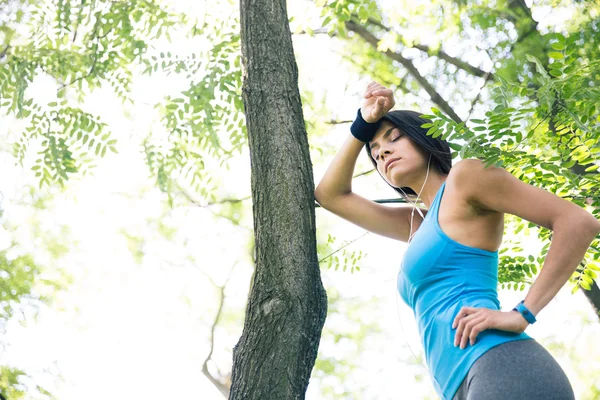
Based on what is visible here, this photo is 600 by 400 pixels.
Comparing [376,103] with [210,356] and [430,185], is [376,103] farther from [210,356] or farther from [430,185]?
[210,356]

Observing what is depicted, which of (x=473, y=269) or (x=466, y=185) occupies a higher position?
(x=466, y=185)

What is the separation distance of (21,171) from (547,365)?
11.7 metres

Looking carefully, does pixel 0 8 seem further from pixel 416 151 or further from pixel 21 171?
pixel 416 151

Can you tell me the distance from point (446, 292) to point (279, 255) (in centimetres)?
60

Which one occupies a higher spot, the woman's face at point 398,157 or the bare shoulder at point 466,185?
the woman's face at point 398,157

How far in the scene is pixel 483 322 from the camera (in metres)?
1.82

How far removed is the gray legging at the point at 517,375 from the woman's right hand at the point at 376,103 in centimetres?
99

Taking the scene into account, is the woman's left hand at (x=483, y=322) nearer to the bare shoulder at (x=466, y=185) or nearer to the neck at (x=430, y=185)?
the bare shoulder at (x=466, y=185)

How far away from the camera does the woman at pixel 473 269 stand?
5.76 ft

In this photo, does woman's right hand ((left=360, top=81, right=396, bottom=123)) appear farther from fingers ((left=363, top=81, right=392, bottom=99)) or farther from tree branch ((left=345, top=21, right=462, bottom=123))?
tree branch ((left=345, top=21, right=462, bottom=123))

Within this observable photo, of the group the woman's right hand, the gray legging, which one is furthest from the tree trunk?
the gray legging

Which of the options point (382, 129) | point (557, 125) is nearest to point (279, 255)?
point (382, 129)

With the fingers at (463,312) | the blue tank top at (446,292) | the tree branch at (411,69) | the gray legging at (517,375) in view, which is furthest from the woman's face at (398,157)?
the tree branch at (411,69)

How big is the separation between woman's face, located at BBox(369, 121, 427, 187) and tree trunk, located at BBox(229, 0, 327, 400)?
0.94 ft
